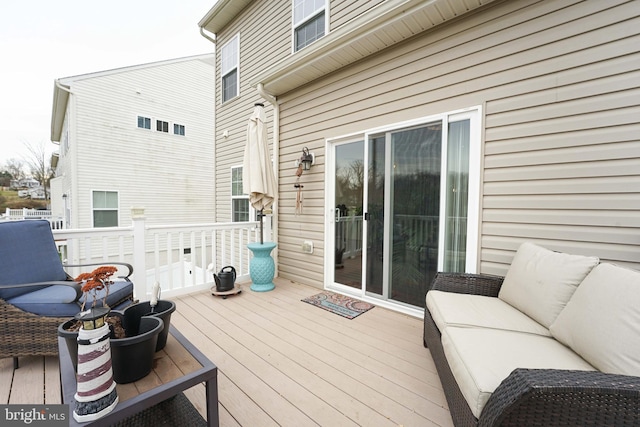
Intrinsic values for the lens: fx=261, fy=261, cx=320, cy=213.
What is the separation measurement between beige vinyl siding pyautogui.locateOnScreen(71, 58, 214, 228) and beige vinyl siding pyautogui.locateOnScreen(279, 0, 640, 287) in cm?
967

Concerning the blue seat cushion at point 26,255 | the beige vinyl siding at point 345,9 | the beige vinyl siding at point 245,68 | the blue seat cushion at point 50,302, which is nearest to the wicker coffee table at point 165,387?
the blue seat cushion at point 50,302

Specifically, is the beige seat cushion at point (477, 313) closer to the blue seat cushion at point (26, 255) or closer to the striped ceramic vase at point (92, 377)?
the striped ceramic vase at point (92, 377)

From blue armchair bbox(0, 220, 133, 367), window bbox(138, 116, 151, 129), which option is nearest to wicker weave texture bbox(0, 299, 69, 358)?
blue armchair bbox(0, 220, 133, 367)

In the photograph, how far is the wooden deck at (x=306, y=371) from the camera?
1.57m

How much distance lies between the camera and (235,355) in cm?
218

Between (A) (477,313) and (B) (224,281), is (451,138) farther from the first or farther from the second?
(B) (224,281)

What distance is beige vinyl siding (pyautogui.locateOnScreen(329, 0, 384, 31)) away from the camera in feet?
11.6

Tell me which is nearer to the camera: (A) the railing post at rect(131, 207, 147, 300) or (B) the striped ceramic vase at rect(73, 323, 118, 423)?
(B) the striped ceramic vase at rect(73, 323, 118, 423)

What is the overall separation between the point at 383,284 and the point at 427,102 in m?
2.13

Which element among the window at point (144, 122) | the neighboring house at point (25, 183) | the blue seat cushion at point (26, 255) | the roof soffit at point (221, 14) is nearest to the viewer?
the blue seat cushion at point (26, 255)

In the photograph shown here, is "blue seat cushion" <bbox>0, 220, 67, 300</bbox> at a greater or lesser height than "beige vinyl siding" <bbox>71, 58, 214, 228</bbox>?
lesser

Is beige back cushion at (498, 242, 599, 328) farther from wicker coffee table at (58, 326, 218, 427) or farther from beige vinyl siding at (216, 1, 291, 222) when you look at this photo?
beige vinyl siding at (216, 1, 291, 222)

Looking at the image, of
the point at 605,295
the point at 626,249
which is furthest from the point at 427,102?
the point at 605,295

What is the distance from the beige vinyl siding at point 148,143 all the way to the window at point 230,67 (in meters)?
4.72
